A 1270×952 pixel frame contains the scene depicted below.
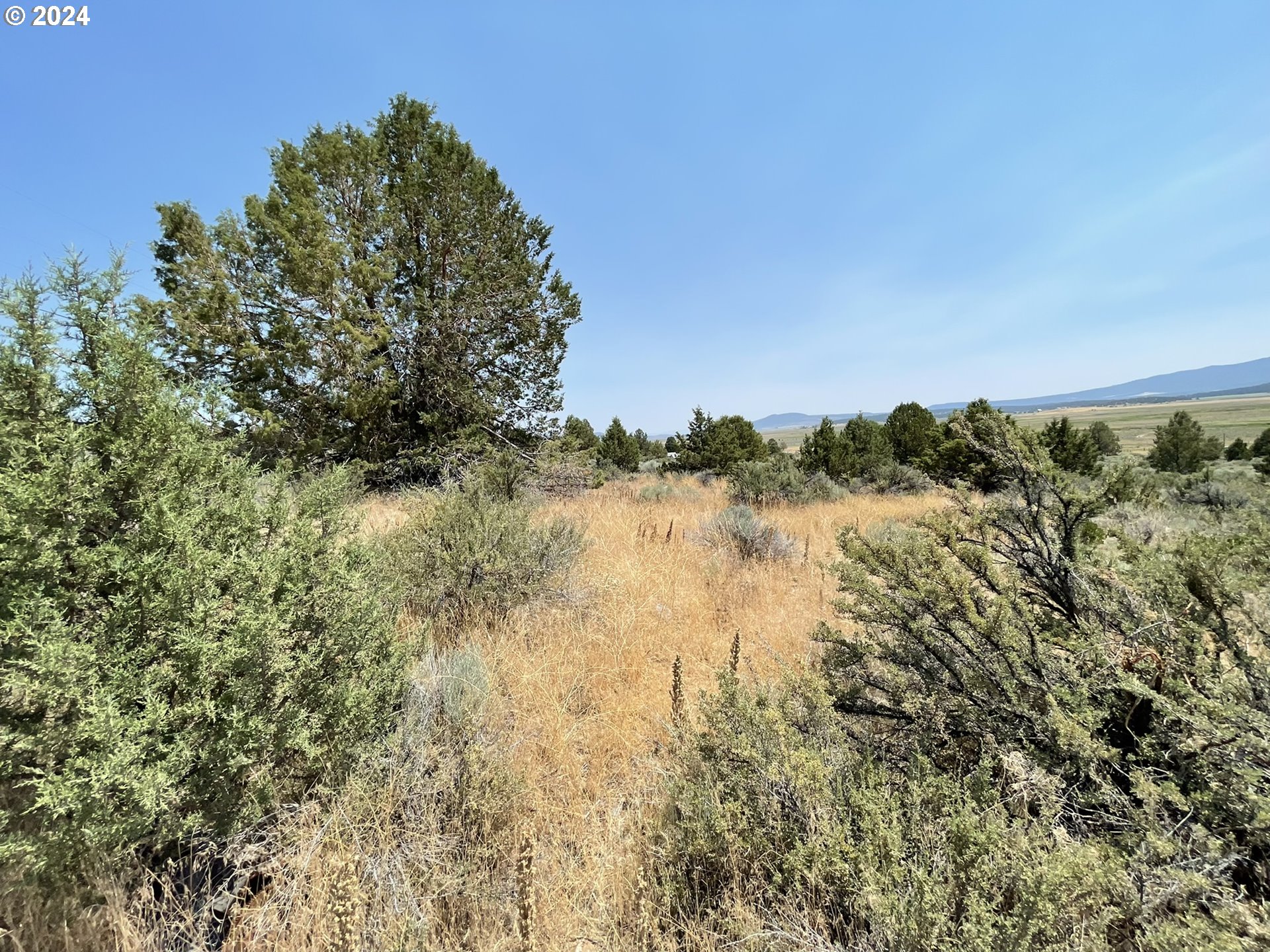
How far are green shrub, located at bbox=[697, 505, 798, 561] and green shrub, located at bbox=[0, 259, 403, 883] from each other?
4355 millimetres

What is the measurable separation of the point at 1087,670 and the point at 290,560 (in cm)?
296

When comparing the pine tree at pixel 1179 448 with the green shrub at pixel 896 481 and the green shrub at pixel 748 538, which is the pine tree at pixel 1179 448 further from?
the green shrub at pixel 748 538

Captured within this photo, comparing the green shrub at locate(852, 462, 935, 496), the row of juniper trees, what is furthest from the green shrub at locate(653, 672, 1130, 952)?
the green shrub at locate(852, 462, 935, 496)

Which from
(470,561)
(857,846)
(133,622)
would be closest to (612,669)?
(470,561)

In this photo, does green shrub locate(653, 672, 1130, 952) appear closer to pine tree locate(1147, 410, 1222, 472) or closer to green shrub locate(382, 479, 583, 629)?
green shrub locate(382, 479, 583, 629)

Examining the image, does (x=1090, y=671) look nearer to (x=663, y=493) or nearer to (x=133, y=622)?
(x=133, y=622)

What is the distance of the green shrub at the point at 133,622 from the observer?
1.15m

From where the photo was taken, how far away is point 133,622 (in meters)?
1.32

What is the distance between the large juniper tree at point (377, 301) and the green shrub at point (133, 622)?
8308 millimetres

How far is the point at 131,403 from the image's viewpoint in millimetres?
1452

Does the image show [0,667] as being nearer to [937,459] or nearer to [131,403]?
[131,403]

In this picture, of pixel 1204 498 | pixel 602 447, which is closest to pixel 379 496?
Result: pixel 602 447

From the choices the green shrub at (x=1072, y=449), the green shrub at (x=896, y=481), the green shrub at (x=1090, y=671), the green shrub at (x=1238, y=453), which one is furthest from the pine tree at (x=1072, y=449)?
the green shrub at (x=1238, y=453)

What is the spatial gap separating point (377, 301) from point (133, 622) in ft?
33.7
